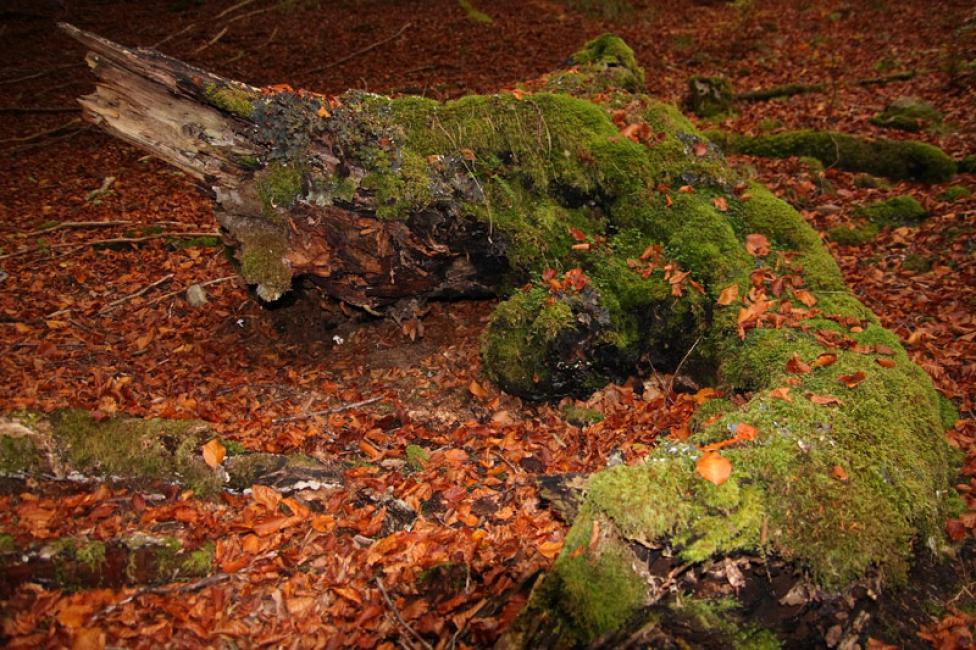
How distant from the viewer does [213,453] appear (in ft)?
11.6

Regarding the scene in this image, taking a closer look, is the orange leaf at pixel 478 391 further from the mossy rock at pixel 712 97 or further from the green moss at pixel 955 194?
the mossy rock at pixel 712 97

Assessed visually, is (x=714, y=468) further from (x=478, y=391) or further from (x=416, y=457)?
(x=478, y=391)

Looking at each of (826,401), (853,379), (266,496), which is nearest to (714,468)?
(826,401)

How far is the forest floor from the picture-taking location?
2867 millimetres

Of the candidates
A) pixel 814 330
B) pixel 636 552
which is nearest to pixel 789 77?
pixel 814 330

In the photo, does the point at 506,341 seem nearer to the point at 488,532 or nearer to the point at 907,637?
the point at 488,532

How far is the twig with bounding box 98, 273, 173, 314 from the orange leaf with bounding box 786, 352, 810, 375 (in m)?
6.07

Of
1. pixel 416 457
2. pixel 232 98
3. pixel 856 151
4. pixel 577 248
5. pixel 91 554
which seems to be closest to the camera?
pixel 91 554

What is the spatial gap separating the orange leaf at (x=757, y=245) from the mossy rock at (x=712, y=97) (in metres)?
6.27

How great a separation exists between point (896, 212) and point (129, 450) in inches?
321

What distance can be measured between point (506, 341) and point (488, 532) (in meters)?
1.66

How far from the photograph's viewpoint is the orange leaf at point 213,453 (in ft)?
11.5

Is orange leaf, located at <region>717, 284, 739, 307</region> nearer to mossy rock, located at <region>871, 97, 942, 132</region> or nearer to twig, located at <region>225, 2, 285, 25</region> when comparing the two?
mossy rock, located at <region>871, 97, 942, 132</region>

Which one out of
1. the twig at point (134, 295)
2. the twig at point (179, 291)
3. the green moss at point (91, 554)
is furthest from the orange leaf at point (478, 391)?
the twig at point (134, 295)
